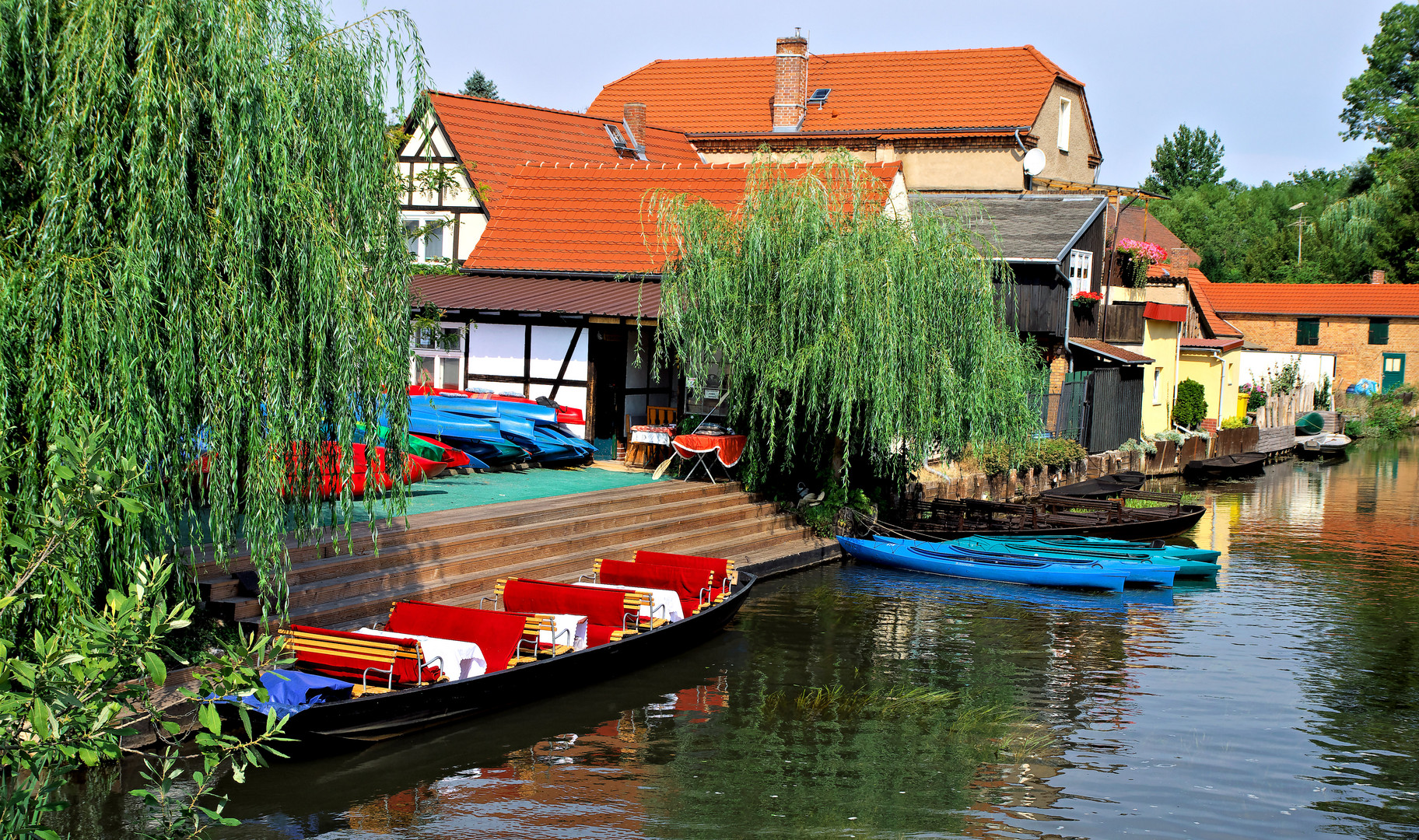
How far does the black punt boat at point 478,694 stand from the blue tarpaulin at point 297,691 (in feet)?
0.37

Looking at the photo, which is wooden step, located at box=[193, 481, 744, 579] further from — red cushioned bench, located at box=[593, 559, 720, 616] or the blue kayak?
the blue kayak

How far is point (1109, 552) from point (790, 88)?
80.1 feet

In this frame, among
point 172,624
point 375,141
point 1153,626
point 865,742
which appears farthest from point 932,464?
point 172,624

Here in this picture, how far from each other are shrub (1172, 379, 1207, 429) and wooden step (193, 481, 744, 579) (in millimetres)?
20114

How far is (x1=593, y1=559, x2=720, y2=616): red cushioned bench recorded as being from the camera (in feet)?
48.5

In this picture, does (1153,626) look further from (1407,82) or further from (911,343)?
(1407,82)

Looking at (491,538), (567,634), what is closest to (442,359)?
(491,538)

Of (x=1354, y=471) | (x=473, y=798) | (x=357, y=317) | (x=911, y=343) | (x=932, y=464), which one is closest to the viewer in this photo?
(x=473, y=798)

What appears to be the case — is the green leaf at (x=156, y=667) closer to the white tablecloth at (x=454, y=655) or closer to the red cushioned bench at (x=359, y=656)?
the red cushioned bench at (x=359, y=656)

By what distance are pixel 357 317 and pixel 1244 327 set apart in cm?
5241

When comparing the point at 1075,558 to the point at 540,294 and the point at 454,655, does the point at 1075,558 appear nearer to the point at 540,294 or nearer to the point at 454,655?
the point at 540,294

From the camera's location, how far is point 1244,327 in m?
55.0

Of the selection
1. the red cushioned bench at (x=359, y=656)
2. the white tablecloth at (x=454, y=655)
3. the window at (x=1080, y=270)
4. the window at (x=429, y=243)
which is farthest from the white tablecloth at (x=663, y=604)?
the window at (x=1080, y=270)

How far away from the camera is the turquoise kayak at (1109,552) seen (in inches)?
760
